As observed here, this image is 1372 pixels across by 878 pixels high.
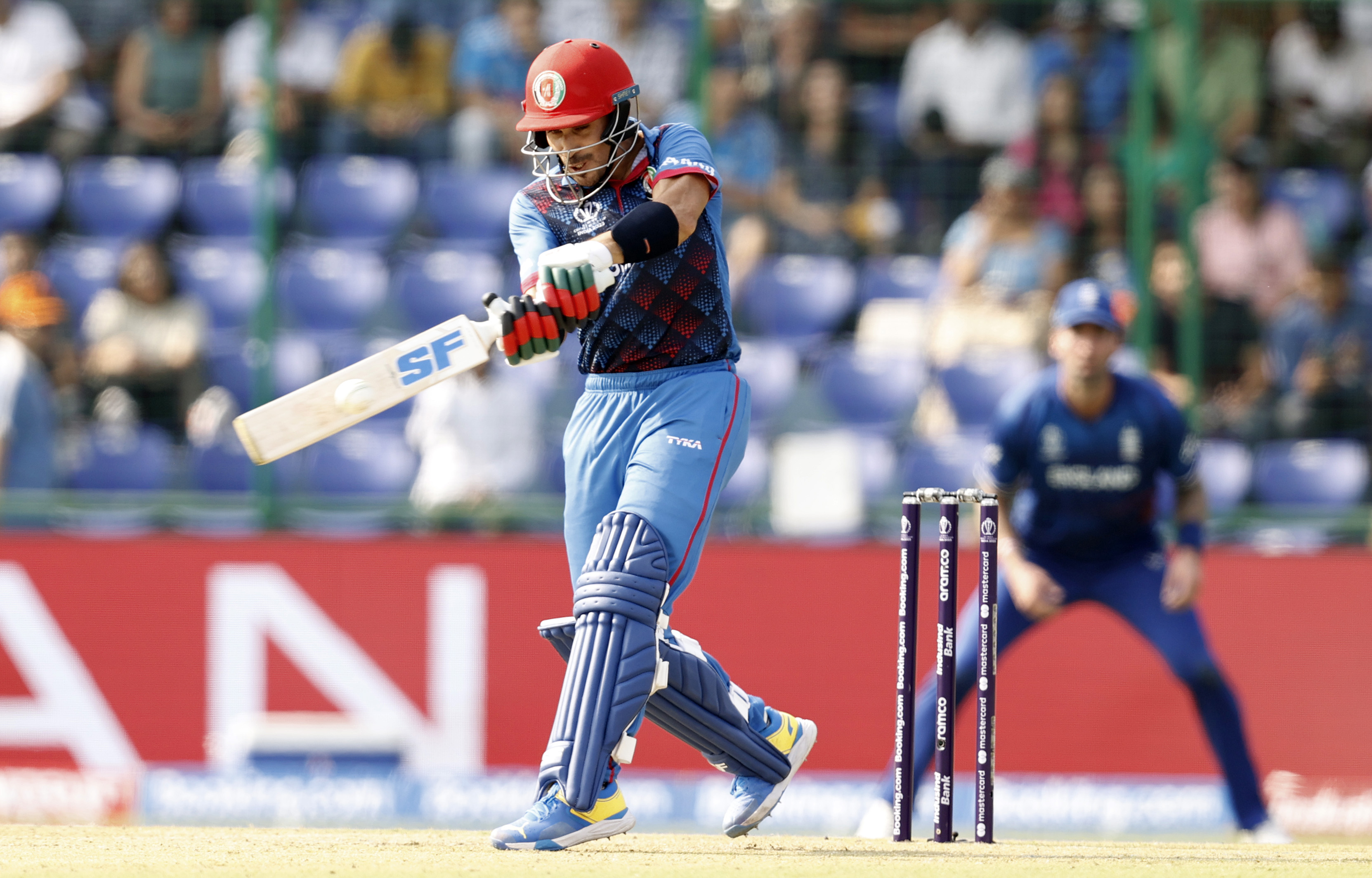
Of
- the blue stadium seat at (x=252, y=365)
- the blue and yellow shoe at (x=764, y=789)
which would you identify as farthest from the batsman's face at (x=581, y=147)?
the blue stadium seat at (x=252, y=365)

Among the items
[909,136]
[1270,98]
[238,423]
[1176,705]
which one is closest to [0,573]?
[238,423]

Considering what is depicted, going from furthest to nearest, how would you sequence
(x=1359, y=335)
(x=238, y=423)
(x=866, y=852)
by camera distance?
(x=1359, y=335)
(x=866, y=852)
(x=238, y=423)

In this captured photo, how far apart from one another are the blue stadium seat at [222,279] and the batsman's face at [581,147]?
4603mm

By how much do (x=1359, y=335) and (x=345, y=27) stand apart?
5.90 m

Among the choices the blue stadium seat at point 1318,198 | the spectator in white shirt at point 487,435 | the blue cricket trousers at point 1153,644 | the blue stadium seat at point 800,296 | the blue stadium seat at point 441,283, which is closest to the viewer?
the blue cricket trousers at point 1153,644

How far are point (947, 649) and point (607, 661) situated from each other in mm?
1070

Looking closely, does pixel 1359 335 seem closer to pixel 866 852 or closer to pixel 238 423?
pixel 866 852

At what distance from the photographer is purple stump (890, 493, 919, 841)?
496 centimetres

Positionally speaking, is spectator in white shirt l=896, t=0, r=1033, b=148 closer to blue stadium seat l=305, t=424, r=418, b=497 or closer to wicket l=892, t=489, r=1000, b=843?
blue stadium seat l=305, t=424, r=418, b=497

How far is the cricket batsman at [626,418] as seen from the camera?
4.55 m

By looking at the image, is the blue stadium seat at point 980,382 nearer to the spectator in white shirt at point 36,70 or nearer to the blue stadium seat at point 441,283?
the blue stadium seat at point 441,283

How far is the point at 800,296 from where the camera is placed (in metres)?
9.09

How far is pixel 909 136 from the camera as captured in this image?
30.0 feet

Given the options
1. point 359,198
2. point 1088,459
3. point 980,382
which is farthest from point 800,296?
point 359,198
